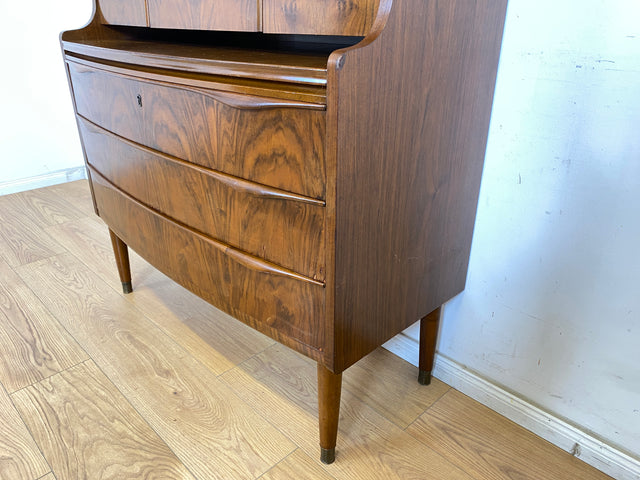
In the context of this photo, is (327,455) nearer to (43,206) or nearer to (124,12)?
(124,12)

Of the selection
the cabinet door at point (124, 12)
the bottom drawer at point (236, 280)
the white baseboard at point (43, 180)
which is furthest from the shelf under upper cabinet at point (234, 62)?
the white baseboard at point (43, 180)

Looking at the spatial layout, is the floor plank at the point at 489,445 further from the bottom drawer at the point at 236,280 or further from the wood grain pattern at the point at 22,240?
the wood grain pattern at the point at 22,240

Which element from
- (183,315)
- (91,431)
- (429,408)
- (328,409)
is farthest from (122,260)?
(429,408)

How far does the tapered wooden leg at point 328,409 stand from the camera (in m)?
0.90

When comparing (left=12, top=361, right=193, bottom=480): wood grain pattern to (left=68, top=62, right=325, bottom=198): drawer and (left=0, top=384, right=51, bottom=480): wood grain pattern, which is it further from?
(left=68, top=62, right=325, bottom=198): drawer

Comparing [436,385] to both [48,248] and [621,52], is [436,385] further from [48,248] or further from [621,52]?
[48,248]

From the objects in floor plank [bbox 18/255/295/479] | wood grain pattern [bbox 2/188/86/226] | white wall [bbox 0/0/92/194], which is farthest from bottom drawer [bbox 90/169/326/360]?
white wall [bbox 0/0/92/194]

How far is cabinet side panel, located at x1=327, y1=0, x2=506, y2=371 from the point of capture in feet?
2.21

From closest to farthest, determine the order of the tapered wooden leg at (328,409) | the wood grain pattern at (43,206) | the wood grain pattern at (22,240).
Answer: the tapered wooden leg at (328,409) → the wood grain pattern at (22,240) → the wood grain pattern at (43,206)

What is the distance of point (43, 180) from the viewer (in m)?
2.56

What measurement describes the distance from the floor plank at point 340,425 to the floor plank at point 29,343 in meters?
0.49

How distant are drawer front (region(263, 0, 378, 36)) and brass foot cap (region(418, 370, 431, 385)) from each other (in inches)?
32.7

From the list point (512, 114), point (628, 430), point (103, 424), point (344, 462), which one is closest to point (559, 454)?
point (628, 430)

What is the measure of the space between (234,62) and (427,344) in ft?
2.56
